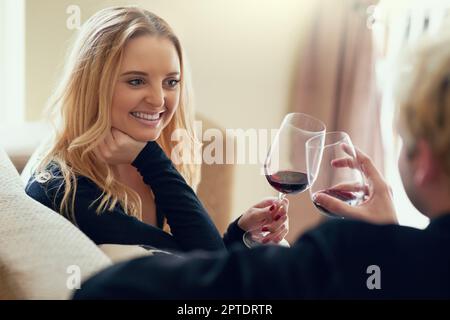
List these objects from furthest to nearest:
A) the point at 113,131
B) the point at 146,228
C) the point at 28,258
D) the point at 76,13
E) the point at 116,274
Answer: the point at 76,13, the point at 113,131, the point at 146,228, the point at 28,258, the point at 116,274

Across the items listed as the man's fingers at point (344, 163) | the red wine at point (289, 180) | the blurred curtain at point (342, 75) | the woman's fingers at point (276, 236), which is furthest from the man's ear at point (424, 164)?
the blurred curtain at point (342, 75)

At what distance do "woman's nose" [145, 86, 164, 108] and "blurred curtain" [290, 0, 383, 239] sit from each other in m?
1.32

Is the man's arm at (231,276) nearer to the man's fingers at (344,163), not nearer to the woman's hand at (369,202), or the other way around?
the woman's hand at (369,202)

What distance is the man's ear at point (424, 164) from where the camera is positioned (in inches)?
31.1

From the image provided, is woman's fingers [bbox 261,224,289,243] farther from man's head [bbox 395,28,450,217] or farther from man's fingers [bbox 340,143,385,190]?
man's head [bbox 395,28,450,217]

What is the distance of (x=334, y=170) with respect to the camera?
125 cm

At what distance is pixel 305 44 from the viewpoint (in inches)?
108

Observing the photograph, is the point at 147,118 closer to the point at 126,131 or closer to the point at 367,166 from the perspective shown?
the point at 126,131

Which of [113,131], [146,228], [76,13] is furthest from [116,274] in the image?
[76,13]

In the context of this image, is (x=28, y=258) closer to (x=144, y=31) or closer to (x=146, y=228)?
(x=146, y=228)

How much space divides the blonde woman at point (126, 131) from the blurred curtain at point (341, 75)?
4.11ft

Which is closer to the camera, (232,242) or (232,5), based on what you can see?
(232,242)

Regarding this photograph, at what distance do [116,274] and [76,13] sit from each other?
164cm

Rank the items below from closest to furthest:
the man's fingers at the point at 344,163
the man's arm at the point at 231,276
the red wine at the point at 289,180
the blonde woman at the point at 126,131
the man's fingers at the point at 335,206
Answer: the man's arm at the point at 231,276
the man's fingers at the point at 335,206
the man's fingers at the point at 344,163
the red wine at the point at 289,180
the blonde woman at the point at 126,131
